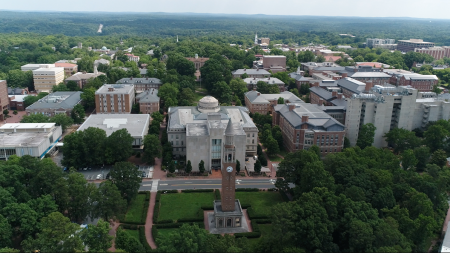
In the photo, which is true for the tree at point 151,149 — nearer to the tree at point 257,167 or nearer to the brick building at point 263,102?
the tree at point 257,167

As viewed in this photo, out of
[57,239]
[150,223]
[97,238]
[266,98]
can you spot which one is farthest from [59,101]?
[97,238]

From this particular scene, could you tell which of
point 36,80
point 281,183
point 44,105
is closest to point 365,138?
point 281,183

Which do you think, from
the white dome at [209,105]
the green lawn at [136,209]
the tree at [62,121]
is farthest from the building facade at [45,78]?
the green lawn at [136,209]

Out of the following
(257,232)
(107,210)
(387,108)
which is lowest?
(257,232)

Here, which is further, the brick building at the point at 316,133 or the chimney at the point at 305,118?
the chimney at the point at 305,118

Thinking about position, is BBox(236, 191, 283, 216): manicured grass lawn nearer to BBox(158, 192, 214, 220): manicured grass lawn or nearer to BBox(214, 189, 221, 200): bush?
BBox(214, 189, 221, 200): bush

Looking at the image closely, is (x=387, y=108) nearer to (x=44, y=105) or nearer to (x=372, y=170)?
(x=372, y=170)
